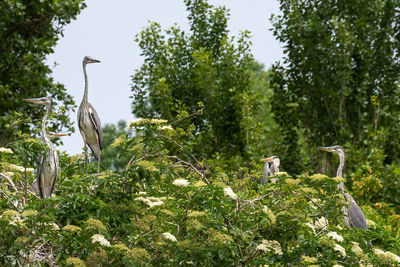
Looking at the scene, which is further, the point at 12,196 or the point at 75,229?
the point at 12,196

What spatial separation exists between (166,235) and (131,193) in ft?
2.87

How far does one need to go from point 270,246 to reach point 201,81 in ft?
23.6

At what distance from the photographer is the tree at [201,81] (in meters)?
11.3

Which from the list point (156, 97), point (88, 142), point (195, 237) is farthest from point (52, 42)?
point (195, 237)

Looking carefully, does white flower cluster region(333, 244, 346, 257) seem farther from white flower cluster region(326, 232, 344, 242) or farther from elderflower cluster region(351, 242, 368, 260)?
elderflower cluster region(351, 242, 368, 260)

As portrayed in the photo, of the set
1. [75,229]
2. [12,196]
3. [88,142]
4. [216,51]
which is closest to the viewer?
[75,229]

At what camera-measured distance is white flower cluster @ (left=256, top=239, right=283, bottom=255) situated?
4.32 meters

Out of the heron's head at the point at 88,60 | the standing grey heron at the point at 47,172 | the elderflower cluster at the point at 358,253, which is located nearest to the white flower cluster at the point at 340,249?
the elderflower cluster at the point at 358,253

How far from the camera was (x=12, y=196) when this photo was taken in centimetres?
486

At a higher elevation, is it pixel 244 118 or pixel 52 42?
pixel 52 42

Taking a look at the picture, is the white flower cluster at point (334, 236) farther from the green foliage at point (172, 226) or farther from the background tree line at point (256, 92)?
the background tree line at point (256, 92)

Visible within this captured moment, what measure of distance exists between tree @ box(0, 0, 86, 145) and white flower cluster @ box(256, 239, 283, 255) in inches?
267

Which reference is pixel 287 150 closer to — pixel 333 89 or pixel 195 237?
pixel 333 89

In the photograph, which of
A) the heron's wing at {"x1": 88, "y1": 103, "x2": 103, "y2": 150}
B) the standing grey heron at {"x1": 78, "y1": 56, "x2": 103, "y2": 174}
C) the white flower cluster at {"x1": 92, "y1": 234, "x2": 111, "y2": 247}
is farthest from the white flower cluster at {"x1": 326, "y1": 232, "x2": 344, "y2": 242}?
the heron's wing at {"x1": 88, "y1": 103, "x2": 103, "y2": 150}
